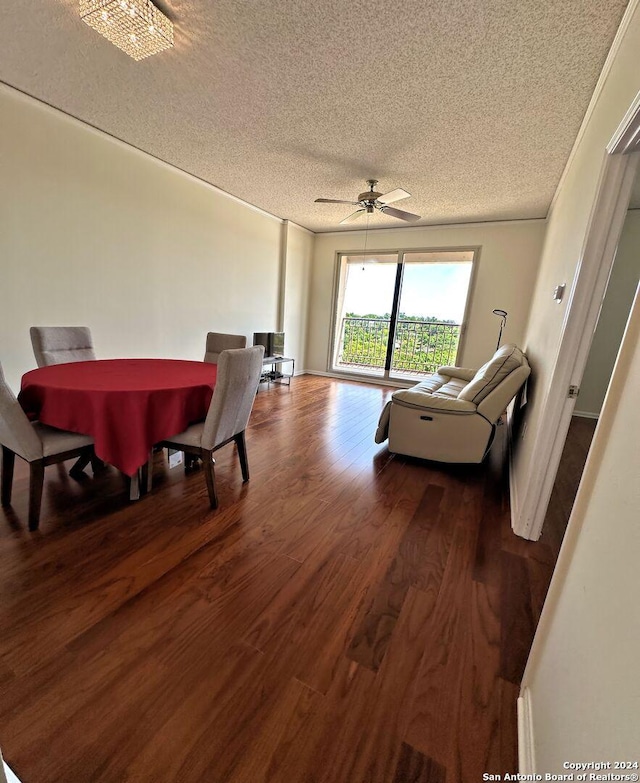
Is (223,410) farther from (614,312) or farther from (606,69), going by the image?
(614,312)

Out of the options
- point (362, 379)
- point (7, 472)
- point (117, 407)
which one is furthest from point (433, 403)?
point (362, 379)

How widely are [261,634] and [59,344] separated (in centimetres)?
264

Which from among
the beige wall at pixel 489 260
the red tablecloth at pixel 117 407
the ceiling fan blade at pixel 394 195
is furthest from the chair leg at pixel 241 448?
the beige wall at pixel 489 260

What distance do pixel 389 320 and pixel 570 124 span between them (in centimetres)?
376

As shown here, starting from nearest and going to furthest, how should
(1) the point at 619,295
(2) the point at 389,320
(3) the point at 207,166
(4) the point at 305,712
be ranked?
(4) the point at 305,712
(3) the point at 207,166
(1) the point at 619,295
(2) the point at 389,320

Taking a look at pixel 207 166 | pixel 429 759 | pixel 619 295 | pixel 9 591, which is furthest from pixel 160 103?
pixel 619 295

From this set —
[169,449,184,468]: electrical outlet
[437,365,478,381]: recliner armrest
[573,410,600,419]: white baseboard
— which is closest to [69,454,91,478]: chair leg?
[169,449,184,468]: electrical outlet

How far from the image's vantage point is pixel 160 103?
2611 millimetres

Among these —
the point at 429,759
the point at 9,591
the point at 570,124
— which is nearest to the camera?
the point at 429,759

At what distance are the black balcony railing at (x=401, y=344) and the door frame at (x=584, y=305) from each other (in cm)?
419

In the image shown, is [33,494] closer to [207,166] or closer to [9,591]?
Answer: [9,591]

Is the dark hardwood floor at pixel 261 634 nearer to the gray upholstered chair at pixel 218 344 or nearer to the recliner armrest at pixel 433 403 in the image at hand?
the recliner armrest at pixel 433 403

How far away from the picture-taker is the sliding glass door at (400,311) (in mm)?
5656

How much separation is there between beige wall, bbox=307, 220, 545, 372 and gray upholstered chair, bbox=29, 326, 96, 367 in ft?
15.6
